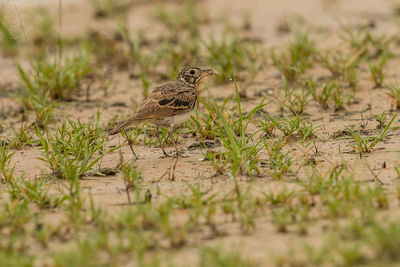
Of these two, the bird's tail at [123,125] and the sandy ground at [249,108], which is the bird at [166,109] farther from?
the sandy ground at [249,108]

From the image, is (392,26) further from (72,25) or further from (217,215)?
(217,215)

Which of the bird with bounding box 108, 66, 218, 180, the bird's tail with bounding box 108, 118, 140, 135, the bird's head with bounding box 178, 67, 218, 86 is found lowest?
the bird's tail with bounding box 108, 118, 140, 135

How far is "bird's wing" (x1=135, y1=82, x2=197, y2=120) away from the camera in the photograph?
19.7 feet

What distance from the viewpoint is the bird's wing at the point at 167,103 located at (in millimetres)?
5996

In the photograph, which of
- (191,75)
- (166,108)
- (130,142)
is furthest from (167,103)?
(191,75)

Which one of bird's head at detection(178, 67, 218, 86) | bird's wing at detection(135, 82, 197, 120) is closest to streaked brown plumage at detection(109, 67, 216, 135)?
bird's wing at detection(135, 82, 197, 120)

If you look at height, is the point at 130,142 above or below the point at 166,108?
below

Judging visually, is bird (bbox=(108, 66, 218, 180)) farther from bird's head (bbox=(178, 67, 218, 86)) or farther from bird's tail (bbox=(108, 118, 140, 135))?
bird's head (bbox=(178, 67, 218, 86))

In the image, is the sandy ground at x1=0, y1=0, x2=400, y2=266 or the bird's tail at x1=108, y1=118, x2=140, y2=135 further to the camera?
the bird's tail at x1=108, y1=118, x2=140, y2=135

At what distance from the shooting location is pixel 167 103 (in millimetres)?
6113

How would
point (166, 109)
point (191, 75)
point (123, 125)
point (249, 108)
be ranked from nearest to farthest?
point (123, 125) → point (166, 109) → point (191, 75) → point (249, 108)

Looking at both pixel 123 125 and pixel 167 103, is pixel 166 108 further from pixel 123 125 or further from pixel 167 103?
pixel 123 125

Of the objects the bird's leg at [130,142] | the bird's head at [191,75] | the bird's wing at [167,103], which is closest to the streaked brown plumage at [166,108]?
the bird's wing at [167,103]

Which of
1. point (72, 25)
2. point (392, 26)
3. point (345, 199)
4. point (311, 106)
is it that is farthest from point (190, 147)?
point (72, 25)
